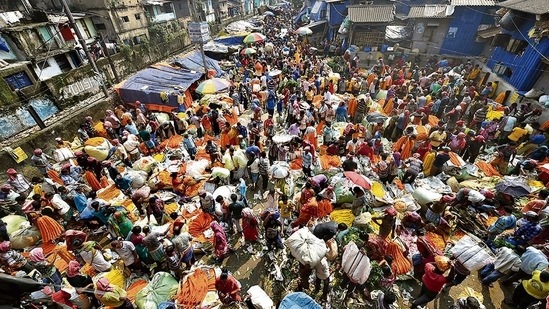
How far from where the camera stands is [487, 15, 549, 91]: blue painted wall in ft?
39.9

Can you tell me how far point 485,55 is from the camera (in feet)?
59.4

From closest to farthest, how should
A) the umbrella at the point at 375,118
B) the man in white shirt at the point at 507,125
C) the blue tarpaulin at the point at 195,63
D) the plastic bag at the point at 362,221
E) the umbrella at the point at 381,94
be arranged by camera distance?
the plastic bag at the point at 362,221 < the man in white shirt at the point at 507,125 < the umbrella at the point at 375,118 < the umbrella at the point at 381,94 < the blue tarpaulin at the point at 195,63

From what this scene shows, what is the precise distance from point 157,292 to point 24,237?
458 cm

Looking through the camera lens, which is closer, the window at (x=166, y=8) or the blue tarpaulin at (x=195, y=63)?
the blue tarpaulin at (x=195, y=63)

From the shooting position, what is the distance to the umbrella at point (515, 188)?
689cm

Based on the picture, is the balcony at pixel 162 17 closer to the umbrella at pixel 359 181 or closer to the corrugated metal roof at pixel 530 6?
the umbrella at pixel 359 181

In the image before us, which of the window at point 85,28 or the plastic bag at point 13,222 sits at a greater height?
the window at point 85,28

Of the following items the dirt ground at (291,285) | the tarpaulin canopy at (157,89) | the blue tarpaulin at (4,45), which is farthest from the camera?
the blue tarpaulin at (4,45)

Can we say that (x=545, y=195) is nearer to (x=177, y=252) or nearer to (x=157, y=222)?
(x=177, y=252)

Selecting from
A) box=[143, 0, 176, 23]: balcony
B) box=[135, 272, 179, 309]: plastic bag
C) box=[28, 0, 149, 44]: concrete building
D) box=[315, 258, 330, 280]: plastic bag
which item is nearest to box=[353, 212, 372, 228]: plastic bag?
box=[315, 258, 330, 280]: plastic bag

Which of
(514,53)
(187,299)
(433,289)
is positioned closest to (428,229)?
(433,289)

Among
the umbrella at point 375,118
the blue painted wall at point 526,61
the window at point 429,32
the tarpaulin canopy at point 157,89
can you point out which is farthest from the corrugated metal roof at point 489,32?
the tarpaulin canopy at point 157,89

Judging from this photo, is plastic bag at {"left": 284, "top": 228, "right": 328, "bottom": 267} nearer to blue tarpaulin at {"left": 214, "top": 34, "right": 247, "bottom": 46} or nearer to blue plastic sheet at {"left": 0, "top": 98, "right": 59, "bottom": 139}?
blue plastic sheet at {"left": 0, "top": 98, "right": 59, "bottom": 139}

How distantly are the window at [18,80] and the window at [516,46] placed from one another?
2617cm
